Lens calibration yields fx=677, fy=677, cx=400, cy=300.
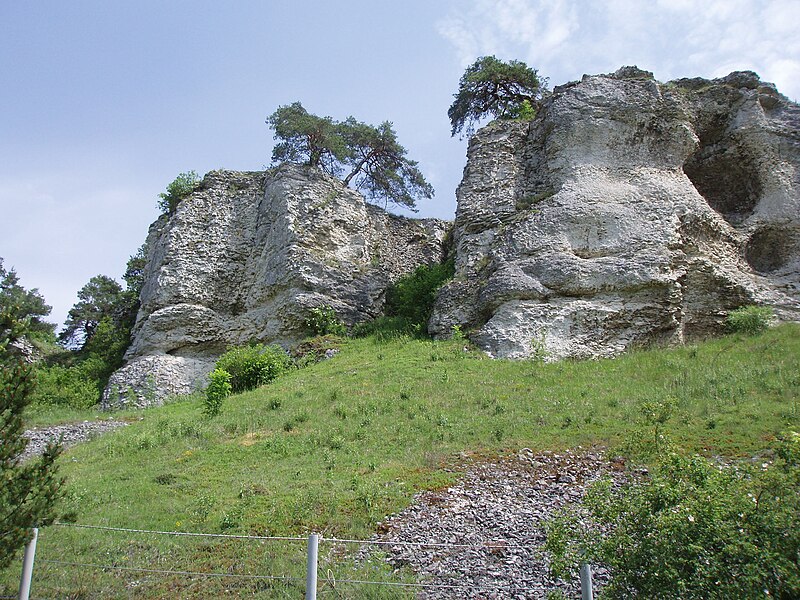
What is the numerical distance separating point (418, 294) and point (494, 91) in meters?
12.7

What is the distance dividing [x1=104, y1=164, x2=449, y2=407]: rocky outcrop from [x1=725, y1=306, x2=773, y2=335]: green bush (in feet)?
42.0

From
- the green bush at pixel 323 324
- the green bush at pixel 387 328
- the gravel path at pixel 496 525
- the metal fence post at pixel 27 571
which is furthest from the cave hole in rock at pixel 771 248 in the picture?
the metal fence post at pixel 27 571

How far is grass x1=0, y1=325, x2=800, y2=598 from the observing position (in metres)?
8.98

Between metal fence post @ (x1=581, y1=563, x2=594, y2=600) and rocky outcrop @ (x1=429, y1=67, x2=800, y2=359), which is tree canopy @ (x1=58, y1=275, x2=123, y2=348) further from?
metal fence post @ (x1=581, y1=563, x2=594, y2=600)

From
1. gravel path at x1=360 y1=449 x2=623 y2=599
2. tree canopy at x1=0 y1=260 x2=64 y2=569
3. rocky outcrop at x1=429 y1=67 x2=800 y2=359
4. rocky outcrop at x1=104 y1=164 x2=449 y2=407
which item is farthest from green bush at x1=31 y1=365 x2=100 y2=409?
gravel path at x1=360 y1=449 x2=623 y2=599

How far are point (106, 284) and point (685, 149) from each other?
25059 mm

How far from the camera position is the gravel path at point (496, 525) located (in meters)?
8.24

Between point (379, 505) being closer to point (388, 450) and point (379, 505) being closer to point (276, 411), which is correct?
point (388, 450)

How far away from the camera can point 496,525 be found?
9.84m

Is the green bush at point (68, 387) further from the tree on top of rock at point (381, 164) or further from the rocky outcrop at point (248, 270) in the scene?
the tree on top of rock at point (381, 164)

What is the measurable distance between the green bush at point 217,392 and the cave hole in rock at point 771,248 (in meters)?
18.2

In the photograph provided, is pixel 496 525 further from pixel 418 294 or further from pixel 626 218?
pixel 418 294

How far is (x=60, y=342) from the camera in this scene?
30.5 m

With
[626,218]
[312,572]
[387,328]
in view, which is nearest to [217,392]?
[387,328]
